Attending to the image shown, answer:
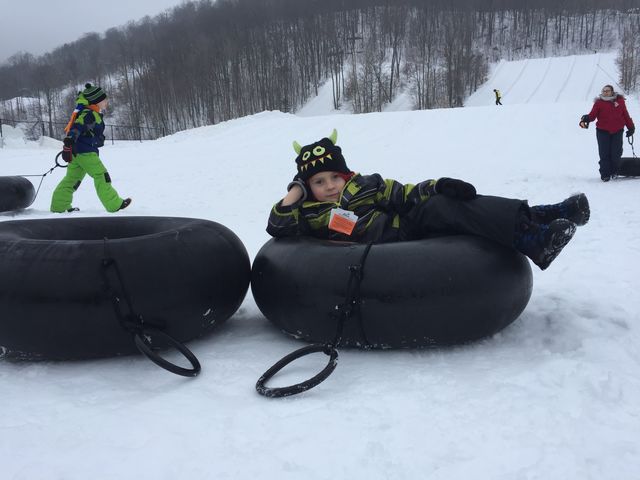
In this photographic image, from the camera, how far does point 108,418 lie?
6.15ft

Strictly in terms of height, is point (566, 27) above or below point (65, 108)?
above

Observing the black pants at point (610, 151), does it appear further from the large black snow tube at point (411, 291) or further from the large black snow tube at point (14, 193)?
the large black snow tube at point (14, 193)

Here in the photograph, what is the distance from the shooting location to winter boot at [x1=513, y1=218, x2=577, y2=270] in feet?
7.65

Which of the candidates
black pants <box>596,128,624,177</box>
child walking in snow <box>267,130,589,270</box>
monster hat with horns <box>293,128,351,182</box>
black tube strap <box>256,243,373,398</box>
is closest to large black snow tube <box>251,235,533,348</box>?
black tube strap <box>256,243,373,398</box>

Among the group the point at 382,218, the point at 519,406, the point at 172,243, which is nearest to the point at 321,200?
the point at 382,218

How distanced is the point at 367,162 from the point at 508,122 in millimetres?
5652

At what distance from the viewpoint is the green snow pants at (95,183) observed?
646cm

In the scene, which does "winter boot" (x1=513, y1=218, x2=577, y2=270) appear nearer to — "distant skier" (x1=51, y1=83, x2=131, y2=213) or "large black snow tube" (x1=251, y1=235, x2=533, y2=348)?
"large black snow tube" (x1=251, y1=235, x2=533, y2=348)

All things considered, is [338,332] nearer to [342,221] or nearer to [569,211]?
[342,221]

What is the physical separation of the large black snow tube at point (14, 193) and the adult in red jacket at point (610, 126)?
8234 mm

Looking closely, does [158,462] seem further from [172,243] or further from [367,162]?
[367,162]

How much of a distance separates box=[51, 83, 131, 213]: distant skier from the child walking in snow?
423cm

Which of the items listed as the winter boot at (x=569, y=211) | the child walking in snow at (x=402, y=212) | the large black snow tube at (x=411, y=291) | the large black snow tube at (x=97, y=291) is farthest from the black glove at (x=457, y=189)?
the large black snow tube at (x=97, y=291)

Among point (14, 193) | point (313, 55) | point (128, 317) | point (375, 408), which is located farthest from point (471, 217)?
point (313, 55)
